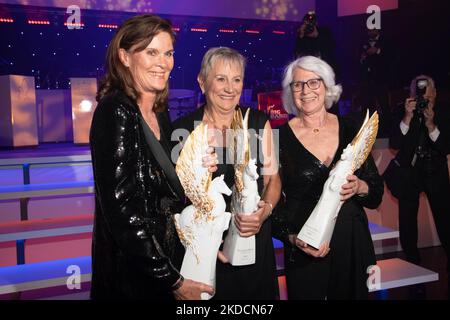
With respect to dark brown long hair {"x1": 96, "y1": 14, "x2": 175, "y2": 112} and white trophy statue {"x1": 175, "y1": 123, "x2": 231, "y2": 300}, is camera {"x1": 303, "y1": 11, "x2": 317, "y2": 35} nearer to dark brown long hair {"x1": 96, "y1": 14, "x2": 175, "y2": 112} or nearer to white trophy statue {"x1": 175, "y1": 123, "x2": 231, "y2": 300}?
dark brown long hair {"x1": 96, "y1": 14, "x2": 175, "y2": 112}

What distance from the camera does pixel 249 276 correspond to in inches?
63.8

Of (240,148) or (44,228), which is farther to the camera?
(44,228)

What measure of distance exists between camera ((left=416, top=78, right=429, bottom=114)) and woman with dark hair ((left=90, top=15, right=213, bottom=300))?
2181mm

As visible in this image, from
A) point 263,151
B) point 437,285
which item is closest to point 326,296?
point 263,151

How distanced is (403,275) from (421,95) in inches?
49.0

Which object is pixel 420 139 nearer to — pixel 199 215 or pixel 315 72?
pixel 315 72

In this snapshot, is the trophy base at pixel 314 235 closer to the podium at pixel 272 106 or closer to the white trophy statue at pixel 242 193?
the white trophy statue at pixel 242 193

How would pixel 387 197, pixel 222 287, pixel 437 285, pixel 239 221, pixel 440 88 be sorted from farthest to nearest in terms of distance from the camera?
pixel 440 88, pixel 387 197, pixel 437 285, pixel 222 287, pixel 239 221

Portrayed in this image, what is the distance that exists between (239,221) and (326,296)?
0.60m

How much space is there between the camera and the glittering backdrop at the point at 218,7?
19.5 feet

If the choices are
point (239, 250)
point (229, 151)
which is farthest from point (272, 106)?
point (239, 250)

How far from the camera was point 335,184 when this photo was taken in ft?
4.63

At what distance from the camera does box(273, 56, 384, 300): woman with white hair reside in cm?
168
